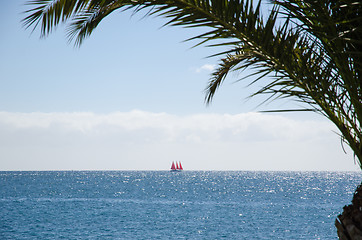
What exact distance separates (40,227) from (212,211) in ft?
66.7

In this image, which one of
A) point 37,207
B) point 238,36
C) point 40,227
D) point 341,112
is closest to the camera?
point 238,36

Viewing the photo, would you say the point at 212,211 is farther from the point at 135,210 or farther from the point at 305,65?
the point at 305,65

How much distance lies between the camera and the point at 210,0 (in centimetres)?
288

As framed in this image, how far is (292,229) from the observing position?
33.3 m

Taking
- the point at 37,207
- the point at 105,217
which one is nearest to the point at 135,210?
the point at 105,217

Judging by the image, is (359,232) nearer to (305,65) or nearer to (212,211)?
(305,65)

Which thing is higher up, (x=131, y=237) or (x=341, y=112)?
(x=341, y=112)

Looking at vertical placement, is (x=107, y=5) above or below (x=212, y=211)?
above

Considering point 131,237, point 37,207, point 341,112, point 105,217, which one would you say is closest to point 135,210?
point 105,217

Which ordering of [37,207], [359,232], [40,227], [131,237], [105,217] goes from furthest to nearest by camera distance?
[37,207], [105,217], [40,227], [131,237], [359,232]

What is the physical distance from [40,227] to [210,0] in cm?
3463

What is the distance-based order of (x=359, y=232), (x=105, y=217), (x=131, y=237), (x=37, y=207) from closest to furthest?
(x=359, y=232) → (x=131, y=237) → (x=105, y=217) → (x=37, y=207)

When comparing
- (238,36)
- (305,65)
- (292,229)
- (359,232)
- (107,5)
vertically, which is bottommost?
(292,229)

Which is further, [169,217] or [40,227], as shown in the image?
[169,217]
